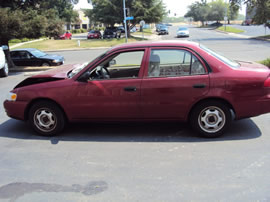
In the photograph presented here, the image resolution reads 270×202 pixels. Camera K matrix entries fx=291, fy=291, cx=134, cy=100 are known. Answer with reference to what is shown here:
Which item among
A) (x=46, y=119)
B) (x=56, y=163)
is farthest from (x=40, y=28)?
(x=56, y=163)

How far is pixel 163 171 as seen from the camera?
3.97 metres

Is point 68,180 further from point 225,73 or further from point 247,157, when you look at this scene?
point 225,73

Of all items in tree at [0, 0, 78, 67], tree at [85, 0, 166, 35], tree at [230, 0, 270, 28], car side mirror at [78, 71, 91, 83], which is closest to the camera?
car side mirror at [78, 71, 91, 83]

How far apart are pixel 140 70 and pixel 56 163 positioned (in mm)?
2024

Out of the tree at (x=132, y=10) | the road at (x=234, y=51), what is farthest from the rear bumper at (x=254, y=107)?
the tree at (x=132, y=10)

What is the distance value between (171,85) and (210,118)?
0.87m

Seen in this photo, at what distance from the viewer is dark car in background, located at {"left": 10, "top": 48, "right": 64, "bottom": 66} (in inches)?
630

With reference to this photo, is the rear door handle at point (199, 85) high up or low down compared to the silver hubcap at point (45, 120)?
up

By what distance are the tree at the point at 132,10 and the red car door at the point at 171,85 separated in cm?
3455

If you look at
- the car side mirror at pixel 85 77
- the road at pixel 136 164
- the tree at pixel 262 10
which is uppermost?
the tree at pixel 262 10

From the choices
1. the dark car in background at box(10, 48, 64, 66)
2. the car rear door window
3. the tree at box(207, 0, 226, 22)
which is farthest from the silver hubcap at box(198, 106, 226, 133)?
the tree at box(207, 0, 226, 22)

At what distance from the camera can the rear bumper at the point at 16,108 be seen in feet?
17.5

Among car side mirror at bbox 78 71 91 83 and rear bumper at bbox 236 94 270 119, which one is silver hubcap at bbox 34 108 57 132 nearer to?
car side mirror at bbox 78 71 91 83

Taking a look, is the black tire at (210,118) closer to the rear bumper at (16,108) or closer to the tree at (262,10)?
the rear bumper at (16,108)
